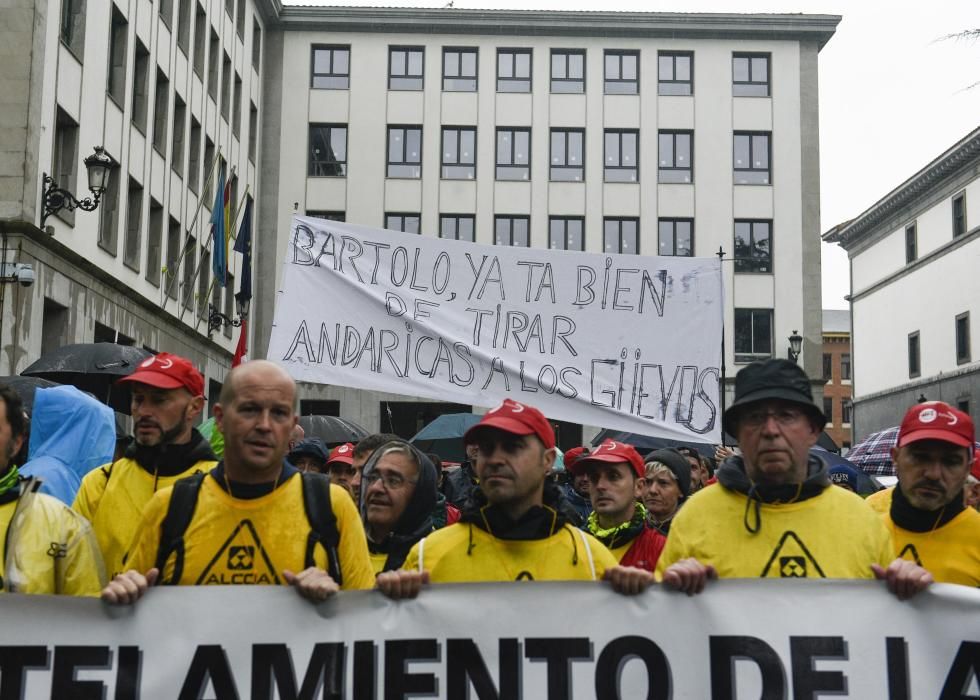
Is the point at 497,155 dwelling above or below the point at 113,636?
above

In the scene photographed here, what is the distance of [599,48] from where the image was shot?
39469mm

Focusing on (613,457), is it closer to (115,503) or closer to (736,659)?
(736,659)

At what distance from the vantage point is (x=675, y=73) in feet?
130

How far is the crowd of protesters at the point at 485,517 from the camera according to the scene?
363cm

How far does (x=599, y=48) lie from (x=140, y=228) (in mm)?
19859

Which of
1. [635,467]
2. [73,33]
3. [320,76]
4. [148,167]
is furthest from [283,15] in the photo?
[635,467]

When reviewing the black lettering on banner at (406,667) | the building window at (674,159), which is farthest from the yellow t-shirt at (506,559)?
the building window at (674,159)

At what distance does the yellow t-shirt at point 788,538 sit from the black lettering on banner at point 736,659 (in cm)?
21

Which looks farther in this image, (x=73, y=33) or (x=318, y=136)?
(x=318, y=136)

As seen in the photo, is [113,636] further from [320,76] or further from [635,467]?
[320,76]

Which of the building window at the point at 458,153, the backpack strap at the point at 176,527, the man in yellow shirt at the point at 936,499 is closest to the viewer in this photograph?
the backpack strap at the point at 176,527

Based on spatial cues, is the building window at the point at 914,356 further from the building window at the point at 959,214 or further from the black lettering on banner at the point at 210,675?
the black lettering on banner at the point at 210,675

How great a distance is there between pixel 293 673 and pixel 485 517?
2.57 feet

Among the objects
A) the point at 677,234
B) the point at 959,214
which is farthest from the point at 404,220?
the point at 959,214
